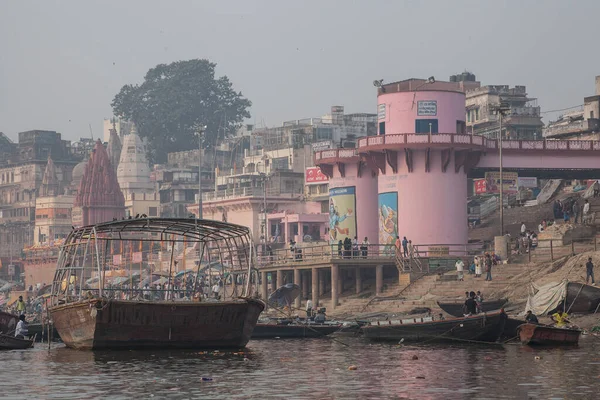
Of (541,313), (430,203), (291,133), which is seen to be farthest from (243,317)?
(291,133)

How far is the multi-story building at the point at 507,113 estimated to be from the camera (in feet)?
Result: 341

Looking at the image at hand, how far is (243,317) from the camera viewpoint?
39.0 m

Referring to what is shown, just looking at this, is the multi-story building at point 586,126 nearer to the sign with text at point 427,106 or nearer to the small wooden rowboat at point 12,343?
the sign with text at point 427,106

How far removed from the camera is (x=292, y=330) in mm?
48969

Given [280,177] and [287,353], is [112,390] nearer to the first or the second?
[287,353]

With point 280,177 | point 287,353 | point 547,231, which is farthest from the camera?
point 280,177

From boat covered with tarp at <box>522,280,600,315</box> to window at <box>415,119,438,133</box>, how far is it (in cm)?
1974

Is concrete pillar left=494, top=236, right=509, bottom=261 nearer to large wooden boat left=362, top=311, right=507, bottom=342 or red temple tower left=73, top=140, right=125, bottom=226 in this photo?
large wooden boat left=362, top=311, right=507, bottom=342

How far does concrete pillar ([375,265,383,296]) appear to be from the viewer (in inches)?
2450

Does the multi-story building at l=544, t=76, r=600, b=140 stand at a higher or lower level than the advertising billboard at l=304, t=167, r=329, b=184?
higher

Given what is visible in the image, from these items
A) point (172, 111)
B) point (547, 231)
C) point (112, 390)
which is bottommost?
point (112, 390)

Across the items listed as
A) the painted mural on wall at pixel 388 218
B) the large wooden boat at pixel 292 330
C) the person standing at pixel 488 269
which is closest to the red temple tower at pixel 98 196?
the painted mural on wall at pixel 388 218

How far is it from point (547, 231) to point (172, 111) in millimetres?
A: 123409

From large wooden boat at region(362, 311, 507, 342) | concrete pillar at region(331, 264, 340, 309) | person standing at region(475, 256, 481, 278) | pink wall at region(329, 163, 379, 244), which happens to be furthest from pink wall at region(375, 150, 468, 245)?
large wooden boat at region(362, 311, 507, 342)
